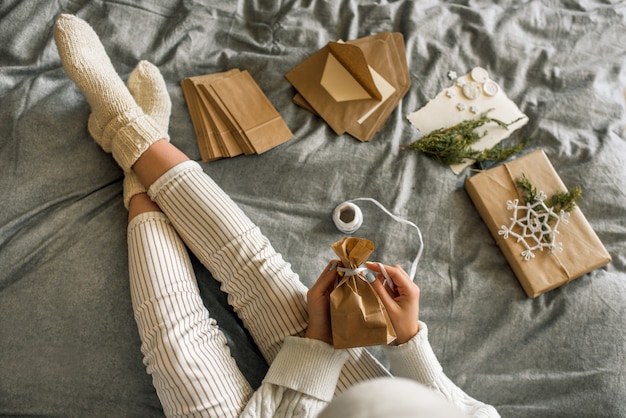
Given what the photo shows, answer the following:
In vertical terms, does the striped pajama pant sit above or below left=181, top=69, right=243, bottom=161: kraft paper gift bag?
below

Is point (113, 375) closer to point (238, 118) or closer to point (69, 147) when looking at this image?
point (69, 147)

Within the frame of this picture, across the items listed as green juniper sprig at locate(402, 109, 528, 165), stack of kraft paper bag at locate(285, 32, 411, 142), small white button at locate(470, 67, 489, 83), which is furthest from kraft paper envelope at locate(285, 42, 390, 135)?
small white button at locate(470, 67, 489, 83)

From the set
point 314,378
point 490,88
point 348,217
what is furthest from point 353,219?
point 490,88

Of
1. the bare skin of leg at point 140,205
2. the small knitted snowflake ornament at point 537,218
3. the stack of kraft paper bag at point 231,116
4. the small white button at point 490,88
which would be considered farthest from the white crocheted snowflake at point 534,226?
the bare skin of leg at point 140,205

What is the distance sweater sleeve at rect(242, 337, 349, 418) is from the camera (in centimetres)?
82

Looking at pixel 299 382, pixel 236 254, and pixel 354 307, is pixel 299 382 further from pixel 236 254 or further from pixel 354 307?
pixel 236 254

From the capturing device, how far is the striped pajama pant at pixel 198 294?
0.83 meters

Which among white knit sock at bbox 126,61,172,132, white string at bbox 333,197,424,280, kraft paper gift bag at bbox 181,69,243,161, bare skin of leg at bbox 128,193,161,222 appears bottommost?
white string at bbox 333,197,424,280

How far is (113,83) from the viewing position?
42.3 inches

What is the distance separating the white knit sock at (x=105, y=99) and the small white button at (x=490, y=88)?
0.80 metres

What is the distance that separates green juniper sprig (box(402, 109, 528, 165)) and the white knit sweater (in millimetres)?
439

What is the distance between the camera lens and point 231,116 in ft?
3.76

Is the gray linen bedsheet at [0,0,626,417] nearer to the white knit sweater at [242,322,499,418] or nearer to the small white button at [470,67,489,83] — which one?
the small white button at [470,67,489,83]

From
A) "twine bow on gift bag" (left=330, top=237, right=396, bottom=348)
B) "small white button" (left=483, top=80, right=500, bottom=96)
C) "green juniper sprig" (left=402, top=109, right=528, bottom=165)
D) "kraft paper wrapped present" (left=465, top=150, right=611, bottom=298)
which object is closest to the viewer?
"twine bow on gift bag" (left=330, top=237, right=396, bottom=348)
